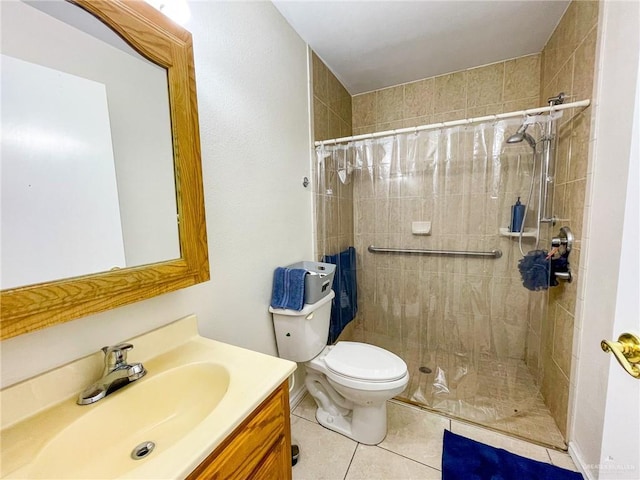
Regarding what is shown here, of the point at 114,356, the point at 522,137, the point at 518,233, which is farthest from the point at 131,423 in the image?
the point at 522,137

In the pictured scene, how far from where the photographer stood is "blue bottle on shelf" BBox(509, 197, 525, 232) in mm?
1521

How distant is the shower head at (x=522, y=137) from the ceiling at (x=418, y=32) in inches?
27.9

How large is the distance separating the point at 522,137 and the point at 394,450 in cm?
187

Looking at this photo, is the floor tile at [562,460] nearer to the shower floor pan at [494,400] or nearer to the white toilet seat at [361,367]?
the shower floor pan at [494,400]

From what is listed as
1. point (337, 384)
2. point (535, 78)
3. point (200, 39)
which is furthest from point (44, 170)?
point (535, 78)

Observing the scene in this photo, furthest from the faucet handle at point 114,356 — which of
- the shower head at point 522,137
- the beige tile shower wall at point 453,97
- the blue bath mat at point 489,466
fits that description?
the beige tile shower wall at point 453,97

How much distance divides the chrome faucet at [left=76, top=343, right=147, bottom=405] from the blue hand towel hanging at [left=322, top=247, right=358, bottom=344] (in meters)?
1.33

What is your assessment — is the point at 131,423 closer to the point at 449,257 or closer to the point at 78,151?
the point at 78,151

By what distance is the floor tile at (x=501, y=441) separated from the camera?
1.31 metres

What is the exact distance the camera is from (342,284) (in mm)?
1996

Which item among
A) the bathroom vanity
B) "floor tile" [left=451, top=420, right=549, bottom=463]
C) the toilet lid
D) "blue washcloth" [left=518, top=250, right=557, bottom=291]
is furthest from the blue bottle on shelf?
the bathroom vanity

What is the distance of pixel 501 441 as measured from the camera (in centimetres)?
139

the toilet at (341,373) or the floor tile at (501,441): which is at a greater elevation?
the toilet at (341,373)

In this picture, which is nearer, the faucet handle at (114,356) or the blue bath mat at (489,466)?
the faucet handle at (114,356)
